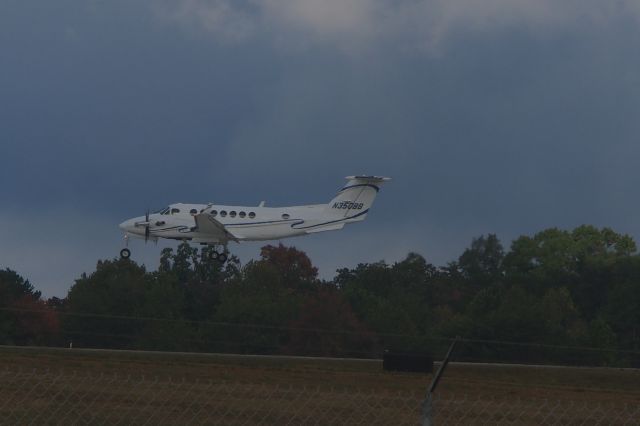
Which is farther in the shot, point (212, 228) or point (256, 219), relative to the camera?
point (256, 219)

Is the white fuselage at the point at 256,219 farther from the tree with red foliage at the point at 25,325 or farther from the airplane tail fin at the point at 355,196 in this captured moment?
the tree with red foliage at the point at 25,325

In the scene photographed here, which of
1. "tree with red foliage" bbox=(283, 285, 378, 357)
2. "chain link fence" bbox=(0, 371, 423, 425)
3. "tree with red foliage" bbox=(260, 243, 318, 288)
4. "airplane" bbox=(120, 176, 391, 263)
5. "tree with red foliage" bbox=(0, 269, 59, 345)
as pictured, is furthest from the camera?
"tree with red foliage" bbox=(260, 243, 318, 288)

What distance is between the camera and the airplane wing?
64.5 meters

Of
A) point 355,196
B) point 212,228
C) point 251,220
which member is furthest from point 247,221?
point 355,196

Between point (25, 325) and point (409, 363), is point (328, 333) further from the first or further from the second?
point (409, 363)

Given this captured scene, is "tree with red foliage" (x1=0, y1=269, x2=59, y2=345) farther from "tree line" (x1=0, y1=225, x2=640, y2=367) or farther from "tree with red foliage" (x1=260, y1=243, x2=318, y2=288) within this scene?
"tree with red foliage" (x1=260, y1=243, x2=318, y2=288)

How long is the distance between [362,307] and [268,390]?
2379 inches

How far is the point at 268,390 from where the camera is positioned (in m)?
32.0

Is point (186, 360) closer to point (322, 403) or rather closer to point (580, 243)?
point (322, 403)

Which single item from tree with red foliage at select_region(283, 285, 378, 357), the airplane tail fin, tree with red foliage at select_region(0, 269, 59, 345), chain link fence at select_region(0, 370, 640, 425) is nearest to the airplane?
the airplane tail fin

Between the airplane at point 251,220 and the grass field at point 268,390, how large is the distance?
12157mm

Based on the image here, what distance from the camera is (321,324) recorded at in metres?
76.8

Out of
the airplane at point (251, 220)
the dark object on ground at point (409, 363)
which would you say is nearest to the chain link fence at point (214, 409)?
the dark object on ground at point (409, 363)

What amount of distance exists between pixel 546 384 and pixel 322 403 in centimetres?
2245
